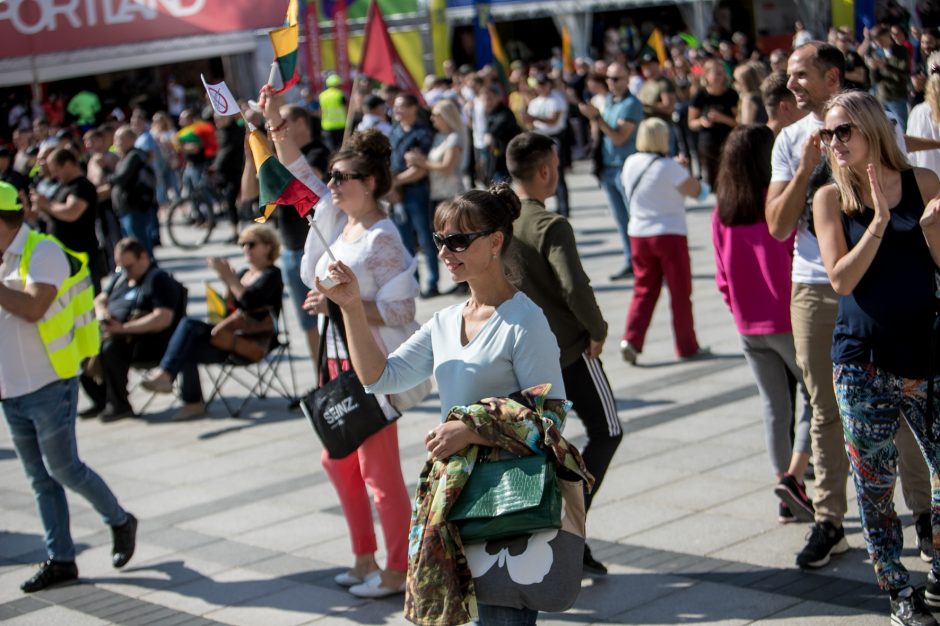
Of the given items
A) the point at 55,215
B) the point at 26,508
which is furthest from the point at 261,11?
the point at 26,508

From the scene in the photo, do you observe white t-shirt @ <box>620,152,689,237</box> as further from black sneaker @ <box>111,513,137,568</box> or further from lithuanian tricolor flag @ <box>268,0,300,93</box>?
lithuanian tricolor flag @ <box>268,0,300,93</box>

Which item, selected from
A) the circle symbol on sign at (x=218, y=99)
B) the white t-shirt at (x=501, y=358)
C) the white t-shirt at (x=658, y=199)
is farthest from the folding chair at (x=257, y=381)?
the white t-shirt at (x=501, y=358)

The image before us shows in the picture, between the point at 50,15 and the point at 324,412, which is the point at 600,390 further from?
the point at 50,15

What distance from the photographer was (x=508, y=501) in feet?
11.4

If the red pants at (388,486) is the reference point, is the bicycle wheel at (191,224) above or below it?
below

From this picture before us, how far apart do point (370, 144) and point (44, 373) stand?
1.89m

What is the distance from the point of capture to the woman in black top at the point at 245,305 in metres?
9.18

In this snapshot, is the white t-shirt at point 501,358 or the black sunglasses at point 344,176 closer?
the white t-shirt at point 501,358

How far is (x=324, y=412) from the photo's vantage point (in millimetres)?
5176

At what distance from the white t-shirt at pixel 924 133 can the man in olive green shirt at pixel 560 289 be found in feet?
5.00

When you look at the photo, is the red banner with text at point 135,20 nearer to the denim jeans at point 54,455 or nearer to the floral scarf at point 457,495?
the denim jeans at point 54,455

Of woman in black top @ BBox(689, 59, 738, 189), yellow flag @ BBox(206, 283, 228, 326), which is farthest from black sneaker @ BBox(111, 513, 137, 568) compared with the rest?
woman in black top @ BBox(689, 59, 738, 189)

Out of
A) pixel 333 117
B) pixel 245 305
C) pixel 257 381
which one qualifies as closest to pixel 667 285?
pixel 245 305

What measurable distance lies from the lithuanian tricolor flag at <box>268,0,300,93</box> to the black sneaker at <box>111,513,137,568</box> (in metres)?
2.56
